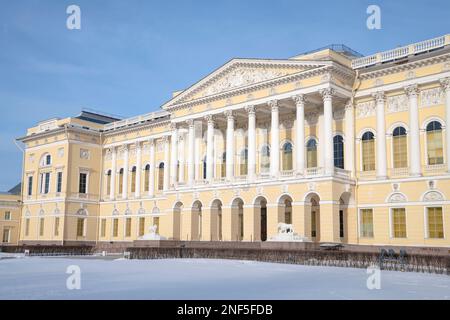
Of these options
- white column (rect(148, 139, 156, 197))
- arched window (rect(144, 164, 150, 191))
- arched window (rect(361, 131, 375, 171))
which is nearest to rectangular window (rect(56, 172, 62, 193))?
arched window (rect(144, 164, 150, 191))

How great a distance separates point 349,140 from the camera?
3706 cm

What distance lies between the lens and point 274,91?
128 ft

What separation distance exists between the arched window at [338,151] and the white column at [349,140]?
22.4 inches

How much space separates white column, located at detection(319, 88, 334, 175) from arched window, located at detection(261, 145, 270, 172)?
7.82 meters

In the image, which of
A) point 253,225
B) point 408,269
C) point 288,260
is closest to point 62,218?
point 253,225

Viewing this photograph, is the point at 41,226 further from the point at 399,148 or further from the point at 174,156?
the point at 399,148

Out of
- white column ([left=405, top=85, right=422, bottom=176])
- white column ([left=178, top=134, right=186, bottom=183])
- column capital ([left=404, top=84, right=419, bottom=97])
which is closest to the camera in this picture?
white column ([left=405, top=85, right=422, bottom=176])

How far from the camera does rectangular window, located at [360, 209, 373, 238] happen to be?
35.4 m

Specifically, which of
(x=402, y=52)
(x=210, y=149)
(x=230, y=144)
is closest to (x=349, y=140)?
(x=402, y=52)

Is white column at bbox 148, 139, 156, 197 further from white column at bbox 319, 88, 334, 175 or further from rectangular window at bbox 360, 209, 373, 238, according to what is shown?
rectangular window at bbox 360, 209, 373, 238

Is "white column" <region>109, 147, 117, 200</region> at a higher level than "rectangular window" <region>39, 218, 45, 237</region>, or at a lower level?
higher

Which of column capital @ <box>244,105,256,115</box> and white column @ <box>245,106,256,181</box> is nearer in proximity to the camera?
white column @ <box>245,106,256,181</box>
